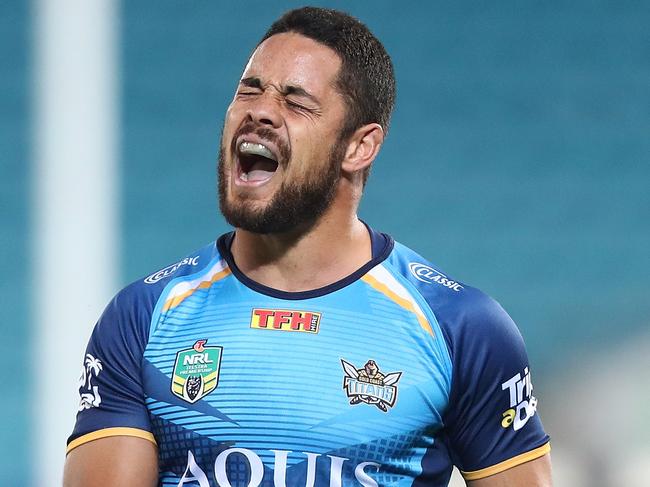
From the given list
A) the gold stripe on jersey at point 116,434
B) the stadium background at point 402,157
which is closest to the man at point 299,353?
the gold stripe on jersey at point 116,434

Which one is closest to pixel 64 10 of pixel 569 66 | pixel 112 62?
pixel 112 62

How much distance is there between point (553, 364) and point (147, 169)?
2167 mm

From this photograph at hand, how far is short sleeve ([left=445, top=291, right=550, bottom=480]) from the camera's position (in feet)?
8.96

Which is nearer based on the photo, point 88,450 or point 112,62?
point 88,450

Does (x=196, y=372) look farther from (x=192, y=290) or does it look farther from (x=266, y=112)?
(x=266, y=112)

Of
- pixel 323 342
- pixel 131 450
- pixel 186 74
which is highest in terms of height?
pixel 186 74

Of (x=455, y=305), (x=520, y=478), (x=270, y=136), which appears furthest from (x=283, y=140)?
(x=520, y=478)

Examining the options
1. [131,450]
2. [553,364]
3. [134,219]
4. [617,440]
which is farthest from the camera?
[134,219]

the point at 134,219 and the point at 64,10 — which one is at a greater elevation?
the point at 64,10

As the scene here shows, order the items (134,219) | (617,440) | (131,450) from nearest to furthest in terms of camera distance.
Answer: (131,450), (617,440), (134,219)

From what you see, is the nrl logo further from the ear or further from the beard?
the ear

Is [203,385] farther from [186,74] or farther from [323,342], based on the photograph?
[186,74]

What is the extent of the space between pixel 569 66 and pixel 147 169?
2.16m

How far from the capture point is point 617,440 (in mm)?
5812
